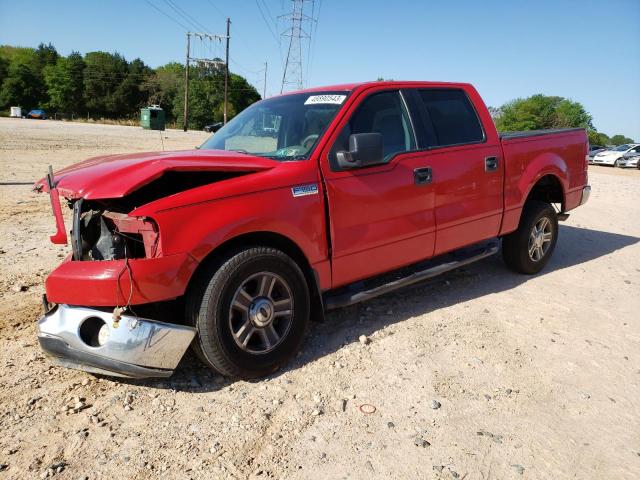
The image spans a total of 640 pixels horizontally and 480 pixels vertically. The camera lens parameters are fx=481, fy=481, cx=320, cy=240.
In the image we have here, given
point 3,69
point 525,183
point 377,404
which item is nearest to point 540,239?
point 525,183

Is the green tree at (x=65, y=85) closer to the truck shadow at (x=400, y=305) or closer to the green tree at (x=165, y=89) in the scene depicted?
the green tree at (x=165, y=89)

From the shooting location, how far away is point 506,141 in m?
4.79

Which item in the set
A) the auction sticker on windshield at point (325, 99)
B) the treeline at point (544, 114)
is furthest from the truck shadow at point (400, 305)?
the treeline at point (544, 114)

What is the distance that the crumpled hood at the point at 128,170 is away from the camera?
265cm

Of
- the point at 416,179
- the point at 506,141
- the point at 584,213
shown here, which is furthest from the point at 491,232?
the point at 584,213

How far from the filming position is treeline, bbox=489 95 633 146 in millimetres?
71375

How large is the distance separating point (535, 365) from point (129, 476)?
107 inches

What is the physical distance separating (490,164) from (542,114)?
81.4 metres

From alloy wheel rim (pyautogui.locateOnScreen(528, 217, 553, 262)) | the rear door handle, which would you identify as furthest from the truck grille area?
alloy wheel rim (pyautogui.locateOnScreen(528, 217, 553, 262))

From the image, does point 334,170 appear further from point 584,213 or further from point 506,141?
point 584,213

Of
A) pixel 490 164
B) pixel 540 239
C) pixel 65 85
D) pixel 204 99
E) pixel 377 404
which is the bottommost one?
pixel 377 404

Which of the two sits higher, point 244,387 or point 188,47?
point 188,47

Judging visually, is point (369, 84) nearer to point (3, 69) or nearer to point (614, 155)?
point (614, 155)

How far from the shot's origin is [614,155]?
31.3 meters
